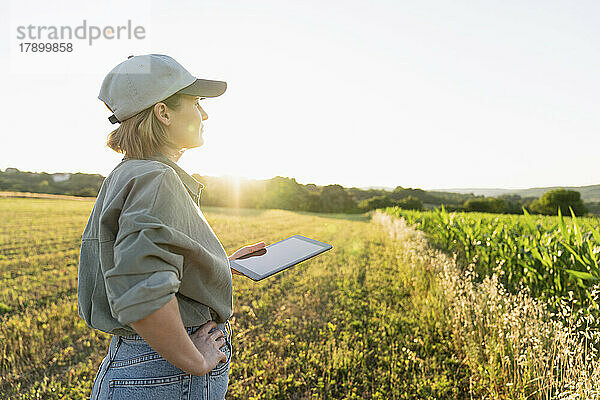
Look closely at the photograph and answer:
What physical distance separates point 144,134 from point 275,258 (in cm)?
113

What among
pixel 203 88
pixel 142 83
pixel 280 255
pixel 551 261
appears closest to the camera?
pixel 142 83

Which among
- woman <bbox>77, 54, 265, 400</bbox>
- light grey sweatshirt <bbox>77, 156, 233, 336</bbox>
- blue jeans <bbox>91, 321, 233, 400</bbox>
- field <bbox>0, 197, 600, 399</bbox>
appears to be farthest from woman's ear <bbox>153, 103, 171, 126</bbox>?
field <bbox>0, 197, 600, 399</bbox>

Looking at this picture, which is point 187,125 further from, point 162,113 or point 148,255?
point 148,255

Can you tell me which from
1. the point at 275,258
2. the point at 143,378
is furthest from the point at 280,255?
the point at 143,378

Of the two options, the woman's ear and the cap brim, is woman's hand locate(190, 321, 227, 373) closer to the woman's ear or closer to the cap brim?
the woman's ear

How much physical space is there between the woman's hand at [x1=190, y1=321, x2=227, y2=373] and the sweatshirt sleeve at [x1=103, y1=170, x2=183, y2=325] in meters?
0.37

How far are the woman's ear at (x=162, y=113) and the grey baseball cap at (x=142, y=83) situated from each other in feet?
0.09

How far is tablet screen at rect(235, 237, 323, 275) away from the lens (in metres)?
2.06

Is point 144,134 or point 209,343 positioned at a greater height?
point 144,134

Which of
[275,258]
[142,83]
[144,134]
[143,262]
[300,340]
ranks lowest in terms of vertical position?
[300,340]

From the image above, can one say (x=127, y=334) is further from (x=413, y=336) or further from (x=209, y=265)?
(x=413, y=336)

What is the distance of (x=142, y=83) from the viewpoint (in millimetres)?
1289

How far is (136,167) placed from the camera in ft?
3.88

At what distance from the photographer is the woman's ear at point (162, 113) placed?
1323mm
